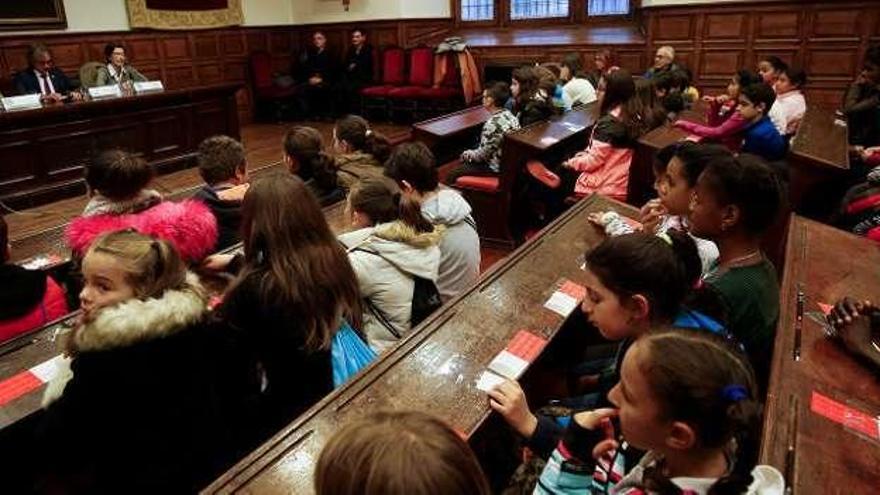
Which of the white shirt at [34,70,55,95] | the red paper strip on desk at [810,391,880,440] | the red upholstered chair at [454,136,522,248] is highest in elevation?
the white shirt at [34,70,55,95]

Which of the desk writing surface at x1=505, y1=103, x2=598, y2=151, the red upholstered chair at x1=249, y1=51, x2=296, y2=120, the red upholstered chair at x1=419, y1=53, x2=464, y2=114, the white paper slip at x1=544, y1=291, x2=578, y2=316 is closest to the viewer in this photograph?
the white paper slip at x1=544, y1=291, x2=578, y2=316

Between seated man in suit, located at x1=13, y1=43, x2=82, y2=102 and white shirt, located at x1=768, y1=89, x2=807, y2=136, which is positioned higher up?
seated man in suit, located at x1=13, y1=43, x2=82, y2=102

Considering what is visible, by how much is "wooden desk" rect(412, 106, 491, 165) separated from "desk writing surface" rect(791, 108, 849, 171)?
253cm

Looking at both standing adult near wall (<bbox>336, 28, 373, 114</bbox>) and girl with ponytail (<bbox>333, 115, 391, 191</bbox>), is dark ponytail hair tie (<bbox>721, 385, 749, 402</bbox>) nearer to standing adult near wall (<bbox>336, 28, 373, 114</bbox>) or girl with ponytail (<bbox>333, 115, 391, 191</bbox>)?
girl with ponytail (<bbox>333, 115, 391, 191</bbox>)

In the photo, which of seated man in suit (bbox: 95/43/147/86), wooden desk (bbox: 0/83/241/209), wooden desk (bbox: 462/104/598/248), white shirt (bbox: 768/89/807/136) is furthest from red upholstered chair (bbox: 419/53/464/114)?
white shirt (bbox: 768/89/807/136)

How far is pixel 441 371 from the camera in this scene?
63.9 inches

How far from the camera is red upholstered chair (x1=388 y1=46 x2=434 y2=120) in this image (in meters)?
8.90

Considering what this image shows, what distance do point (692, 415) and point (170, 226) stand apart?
6.60ft

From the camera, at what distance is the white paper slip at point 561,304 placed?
6.40ft

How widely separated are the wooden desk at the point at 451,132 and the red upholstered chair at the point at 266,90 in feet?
15.6

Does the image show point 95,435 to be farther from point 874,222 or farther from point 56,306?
point 874,222

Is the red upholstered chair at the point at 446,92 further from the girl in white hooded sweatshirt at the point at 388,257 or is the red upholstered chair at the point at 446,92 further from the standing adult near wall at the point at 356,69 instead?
the girl in white hooded sweatshirt at the point at 388,257

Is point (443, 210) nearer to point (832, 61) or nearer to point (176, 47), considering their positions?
point (832, 61)

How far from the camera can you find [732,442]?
1109mm
